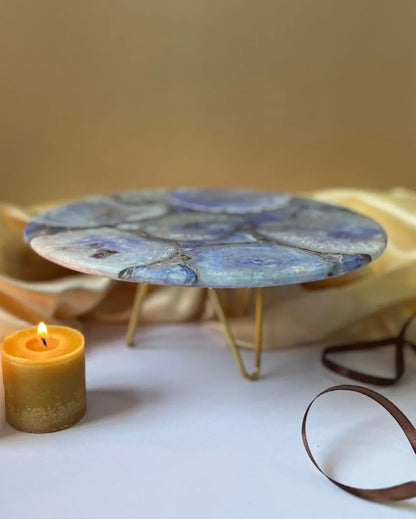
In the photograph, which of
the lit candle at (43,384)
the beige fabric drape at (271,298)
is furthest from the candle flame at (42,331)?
the beige fabric drape at (271,298)

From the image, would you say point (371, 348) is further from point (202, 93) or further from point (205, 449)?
point (202, 93)

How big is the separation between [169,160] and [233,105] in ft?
0.41

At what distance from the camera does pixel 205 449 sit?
0.64 meters

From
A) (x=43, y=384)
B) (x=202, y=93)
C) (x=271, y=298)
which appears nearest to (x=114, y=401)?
(x=43, y=384)

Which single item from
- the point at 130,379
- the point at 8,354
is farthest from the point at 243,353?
the point at 8,354

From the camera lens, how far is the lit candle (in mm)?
645

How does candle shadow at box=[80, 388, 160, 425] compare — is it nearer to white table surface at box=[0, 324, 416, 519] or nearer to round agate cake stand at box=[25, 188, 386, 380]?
white table surface at box=[0, 324, 416, 519]

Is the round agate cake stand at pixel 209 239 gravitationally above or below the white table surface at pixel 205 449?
above

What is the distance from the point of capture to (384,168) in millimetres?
1086

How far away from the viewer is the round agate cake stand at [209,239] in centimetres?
61

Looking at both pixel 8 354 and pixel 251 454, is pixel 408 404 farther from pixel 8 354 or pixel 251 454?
pixel 8 354

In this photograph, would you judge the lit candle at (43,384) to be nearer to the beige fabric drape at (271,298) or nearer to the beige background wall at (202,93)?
the beige fabric drape at (271,298)

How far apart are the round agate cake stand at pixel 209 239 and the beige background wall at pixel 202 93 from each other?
0.16 metres

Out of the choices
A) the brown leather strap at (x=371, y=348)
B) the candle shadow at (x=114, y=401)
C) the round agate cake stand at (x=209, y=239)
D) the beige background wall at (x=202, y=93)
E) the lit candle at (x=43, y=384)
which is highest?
the beige background wall at (x=202, y=93)
